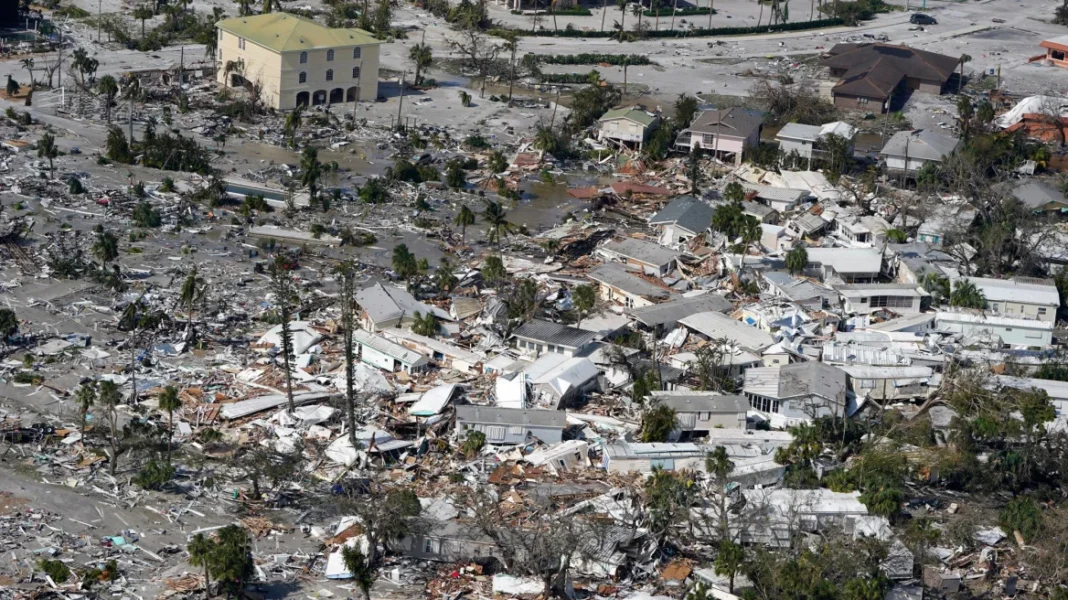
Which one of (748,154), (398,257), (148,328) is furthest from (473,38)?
(148,328)

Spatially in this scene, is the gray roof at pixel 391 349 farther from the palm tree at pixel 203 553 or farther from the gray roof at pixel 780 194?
the gray roof at pixel 780 194

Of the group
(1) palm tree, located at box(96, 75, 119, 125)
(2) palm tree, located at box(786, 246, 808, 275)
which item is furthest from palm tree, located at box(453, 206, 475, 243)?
(1) palm tree, located at box(96, 75, 119, 125)

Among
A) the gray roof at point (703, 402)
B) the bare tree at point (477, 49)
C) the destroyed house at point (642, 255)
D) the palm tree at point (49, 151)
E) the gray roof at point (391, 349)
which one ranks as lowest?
the gray roof at point (391, 349)

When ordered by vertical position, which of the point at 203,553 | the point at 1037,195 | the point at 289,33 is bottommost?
the point at 203,553

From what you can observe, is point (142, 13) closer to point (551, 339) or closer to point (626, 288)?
point (626, 288)

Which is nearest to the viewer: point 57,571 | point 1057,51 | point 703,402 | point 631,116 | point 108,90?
point 57,571

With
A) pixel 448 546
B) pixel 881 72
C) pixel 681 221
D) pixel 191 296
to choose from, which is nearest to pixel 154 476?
pixel 448 546

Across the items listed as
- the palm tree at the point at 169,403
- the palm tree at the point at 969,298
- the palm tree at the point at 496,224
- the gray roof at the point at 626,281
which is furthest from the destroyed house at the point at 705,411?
the palm tree at the point at 496,224

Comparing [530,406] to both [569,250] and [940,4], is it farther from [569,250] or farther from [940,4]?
[940,4]
